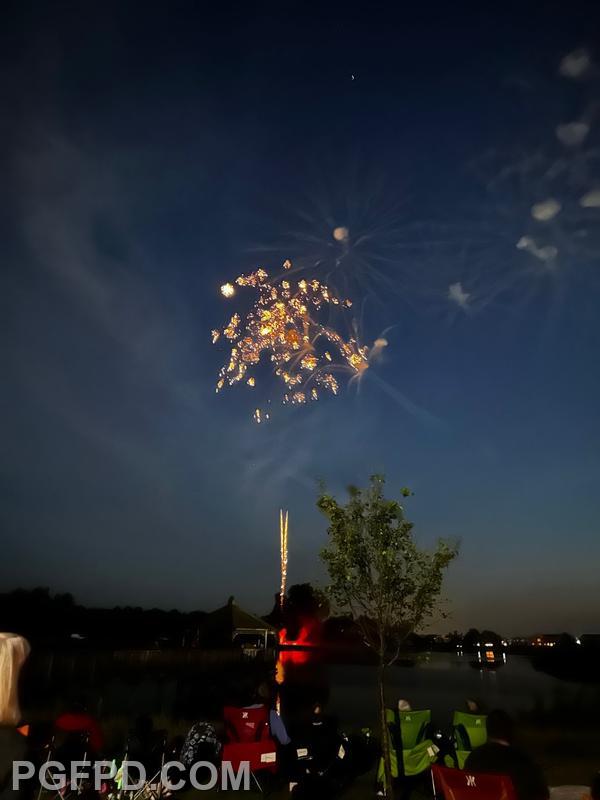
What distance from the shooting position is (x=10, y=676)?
3721mm

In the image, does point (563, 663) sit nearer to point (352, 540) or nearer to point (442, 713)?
point (442, 713)

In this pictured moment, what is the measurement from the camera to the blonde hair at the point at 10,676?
12.1 feet

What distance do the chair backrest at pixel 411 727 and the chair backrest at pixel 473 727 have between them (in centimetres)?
57

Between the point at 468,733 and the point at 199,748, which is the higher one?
the point at 468,733

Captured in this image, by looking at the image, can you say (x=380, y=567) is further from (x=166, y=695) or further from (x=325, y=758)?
(x=166, y=695)

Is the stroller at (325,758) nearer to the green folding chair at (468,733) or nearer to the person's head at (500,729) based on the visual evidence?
the green folding chair at (468,733)

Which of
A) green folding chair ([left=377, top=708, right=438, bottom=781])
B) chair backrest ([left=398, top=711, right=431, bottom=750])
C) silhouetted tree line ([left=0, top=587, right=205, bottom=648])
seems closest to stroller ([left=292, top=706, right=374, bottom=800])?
green folding chair ([left=377, top=708, right=438, bottom=781])

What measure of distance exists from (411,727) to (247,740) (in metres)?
2.48

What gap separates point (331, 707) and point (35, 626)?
92570 mm

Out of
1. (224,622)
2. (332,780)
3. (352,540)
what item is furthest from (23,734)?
(224,622)

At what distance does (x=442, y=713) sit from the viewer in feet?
123

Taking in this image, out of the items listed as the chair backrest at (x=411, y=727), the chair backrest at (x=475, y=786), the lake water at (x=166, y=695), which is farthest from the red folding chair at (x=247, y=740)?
the lake water at (x=166, y=695)

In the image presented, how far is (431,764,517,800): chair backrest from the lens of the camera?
419 cm

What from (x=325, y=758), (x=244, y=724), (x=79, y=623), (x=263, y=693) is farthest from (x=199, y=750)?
(x=79, y=623)
